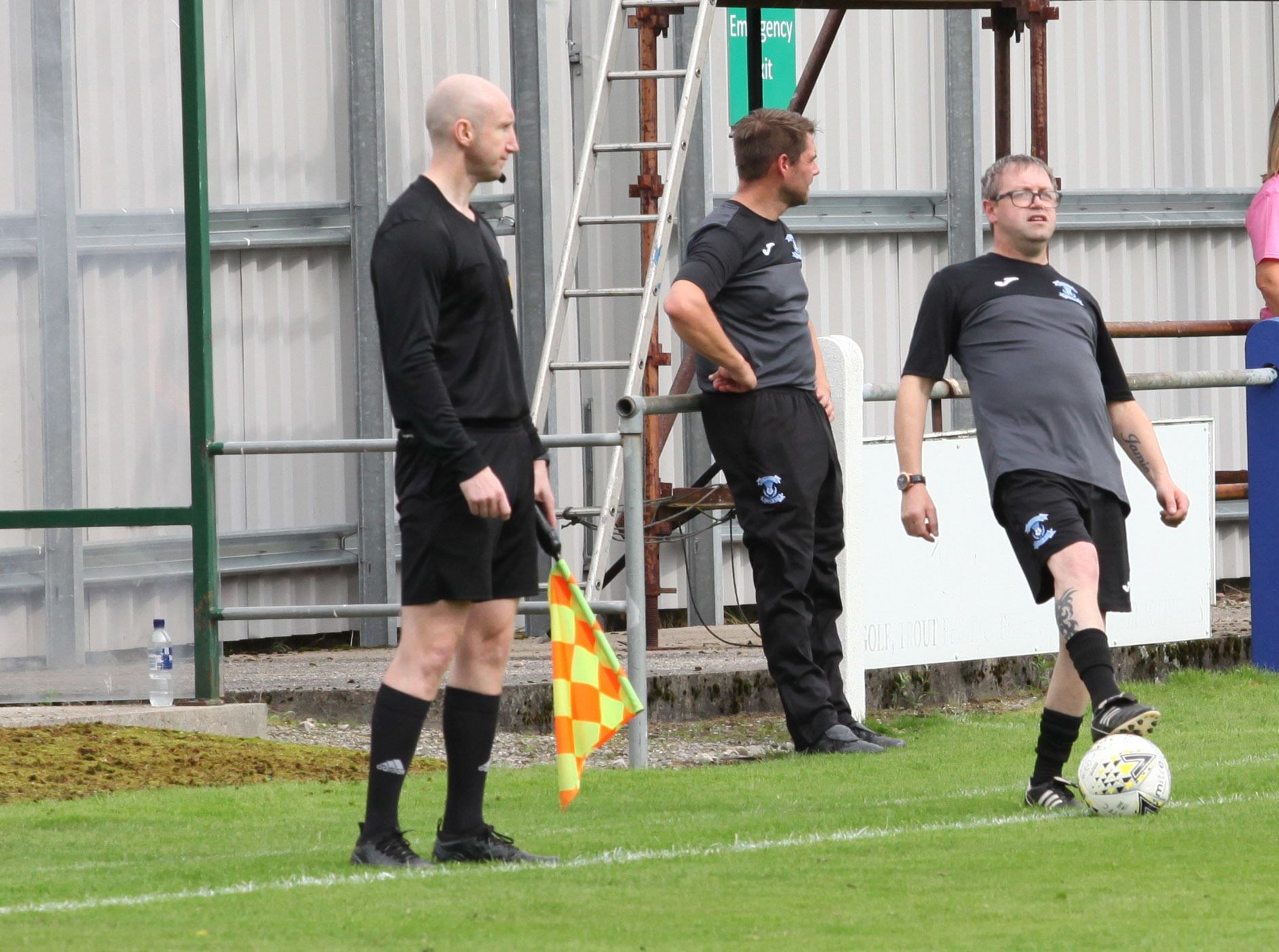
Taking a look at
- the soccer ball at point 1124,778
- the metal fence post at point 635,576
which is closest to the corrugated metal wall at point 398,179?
the metal fence post at point 635,576

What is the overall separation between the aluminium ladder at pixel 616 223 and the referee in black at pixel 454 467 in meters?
3.44

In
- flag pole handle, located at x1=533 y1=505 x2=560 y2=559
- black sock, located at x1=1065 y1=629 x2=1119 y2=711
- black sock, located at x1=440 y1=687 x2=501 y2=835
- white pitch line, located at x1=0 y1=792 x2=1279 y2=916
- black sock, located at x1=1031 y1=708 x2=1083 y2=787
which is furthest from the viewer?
black sock, located at x1=1031 y1=708 x2=1083 y2=787

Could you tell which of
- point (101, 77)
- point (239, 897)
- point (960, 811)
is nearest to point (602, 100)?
point (101, 77)

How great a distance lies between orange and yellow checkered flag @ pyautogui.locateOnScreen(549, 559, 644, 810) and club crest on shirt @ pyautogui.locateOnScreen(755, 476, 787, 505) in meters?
1.89

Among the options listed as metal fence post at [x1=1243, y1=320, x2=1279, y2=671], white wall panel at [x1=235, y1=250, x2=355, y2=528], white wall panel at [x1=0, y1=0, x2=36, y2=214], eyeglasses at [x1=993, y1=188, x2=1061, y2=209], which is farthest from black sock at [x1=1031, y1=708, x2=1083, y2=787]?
white wall panel at [x1=235, y1=250, x2=355, y2=528]

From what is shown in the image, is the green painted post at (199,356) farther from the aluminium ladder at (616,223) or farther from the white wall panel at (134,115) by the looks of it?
the aluminium ladder at (616,223)

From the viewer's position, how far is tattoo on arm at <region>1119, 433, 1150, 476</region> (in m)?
6.91

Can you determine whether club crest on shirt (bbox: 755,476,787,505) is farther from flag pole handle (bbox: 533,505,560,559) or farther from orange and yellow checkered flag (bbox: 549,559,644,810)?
flag pole handle (bbox: 533,505,560,559)

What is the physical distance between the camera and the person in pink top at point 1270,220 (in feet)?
31.2

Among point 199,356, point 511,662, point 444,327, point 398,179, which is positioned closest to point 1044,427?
point 444,327

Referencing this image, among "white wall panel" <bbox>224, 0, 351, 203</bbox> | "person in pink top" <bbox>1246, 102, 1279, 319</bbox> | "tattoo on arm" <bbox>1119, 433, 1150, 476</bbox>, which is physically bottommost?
"tattoo on arm" <bbox>1119, 433, 1150, 476</bbox>

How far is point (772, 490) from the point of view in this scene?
316 inches

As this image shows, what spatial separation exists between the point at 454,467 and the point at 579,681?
0.86m

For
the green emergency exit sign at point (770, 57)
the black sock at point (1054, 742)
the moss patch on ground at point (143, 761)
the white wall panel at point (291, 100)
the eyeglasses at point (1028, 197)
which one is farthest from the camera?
the green emergency exit sign at point (770, 57)
